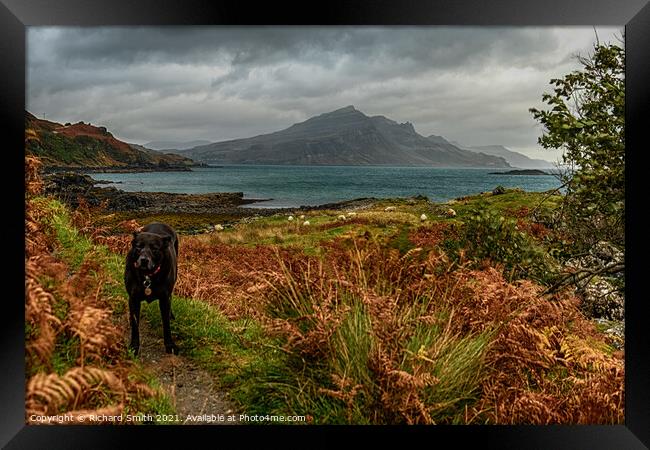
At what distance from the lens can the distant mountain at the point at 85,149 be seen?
362 centimetres

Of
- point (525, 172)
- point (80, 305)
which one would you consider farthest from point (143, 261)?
point (525, 172)

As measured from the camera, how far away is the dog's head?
3.18 meters

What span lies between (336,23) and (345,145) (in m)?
1.08

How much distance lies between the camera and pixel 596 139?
3.51 metres

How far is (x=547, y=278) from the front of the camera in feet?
12.4

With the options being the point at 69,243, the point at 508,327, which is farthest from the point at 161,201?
the point at 508,327

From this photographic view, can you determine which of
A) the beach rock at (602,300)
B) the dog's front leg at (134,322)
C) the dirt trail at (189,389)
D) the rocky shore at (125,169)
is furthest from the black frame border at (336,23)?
Result: the dog's front leg at (134,322)

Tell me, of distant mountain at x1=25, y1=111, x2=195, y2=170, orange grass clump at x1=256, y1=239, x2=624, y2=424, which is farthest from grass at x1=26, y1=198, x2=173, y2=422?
orange grass clump at x1=256, y1=239, x2=624, y2=424

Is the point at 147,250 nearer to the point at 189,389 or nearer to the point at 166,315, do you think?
the point at 166,315

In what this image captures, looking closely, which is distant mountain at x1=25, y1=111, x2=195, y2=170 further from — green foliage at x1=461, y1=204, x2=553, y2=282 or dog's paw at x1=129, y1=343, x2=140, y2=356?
green foliage at x1=461, y1=204, x2=553, y2=282

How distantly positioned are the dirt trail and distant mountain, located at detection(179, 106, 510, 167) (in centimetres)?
160

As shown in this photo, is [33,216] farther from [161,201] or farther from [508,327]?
[508,327]

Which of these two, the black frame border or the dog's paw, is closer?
the black frame border

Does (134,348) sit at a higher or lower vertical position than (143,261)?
lower
